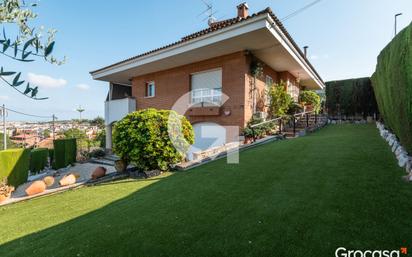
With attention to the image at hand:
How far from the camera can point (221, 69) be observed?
35.0 feet

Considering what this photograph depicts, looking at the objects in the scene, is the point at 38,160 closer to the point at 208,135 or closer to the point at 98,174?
the point at 98,174

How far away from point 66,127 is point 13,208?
14.9 m

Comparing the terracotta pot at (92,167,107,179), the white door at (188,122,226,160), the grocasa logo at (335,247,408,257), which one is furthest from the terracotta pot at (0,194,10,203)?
the grocasa logo at (335,247,408,257)

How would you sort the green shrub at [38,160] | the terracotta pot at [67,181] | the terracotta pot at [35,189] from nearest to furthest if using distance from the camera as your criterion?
the terracotta pot at [35,189] < the terracotta pot at [67,181] < the green shrub at [38,160]

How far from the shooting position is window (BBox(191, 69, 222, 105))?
10852mm

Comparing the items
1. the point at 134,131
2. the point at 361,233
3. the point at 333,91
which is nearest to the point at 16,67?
the point at 361,233

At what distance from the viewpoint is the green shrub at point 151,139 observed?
269 inches

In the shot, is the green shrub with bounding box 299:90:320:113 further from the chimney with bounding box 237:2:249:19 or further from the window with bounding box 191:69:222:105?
the window with bounding box 191:69:222:105

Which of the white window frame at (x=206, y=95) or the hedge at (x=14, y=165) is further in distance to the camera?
the white window frame at (x=206, y=95)

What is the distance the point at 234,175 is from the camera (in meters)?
5.11

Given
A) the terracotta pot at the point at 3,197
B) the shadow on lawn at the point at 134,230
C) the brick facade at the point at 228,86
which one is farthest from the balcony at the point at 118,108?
the shadow on lawn at the point at 134,230

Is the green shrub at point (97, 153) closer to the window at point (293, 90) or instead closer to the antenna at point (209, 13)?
the antenna at point (209, 13)

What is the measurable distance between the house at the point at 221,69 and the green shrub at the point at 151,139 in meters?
3.66

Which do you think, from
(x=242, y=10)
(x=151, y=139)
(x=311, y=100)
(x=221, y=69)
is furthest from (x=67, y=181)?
(x=311, y=100)
